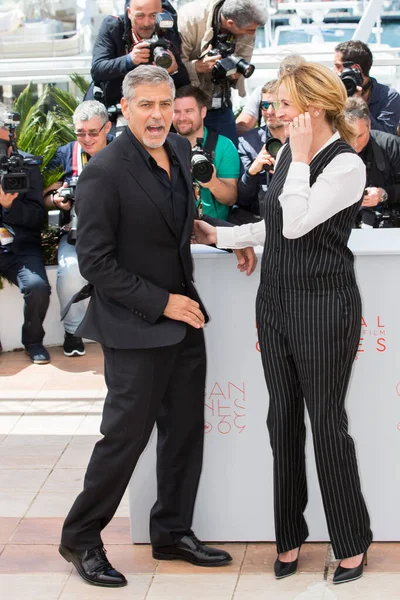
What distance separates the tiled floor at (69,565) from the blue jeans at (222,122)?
1.99 metres

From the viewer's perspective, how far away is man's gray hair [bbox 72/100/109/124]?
587 cm

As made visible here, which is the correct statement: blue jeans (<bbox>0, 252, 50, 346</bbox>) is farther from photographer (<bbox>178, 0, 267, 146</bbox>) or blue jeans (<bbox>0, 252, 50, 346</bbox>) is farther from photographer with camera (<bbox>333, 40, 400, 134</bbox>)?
photographer with camera (<bbox>333, 40, 400, 134</bbox>)

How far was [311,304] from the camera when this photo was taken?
3100mm

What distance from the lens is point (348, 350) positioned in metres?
3.15

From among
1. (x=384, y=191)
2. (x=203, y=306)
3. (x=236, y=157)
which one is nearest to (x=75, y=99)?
(x=236, y=157)

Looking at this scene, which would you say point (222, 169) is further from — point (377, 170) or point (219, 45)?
point (377, 170)

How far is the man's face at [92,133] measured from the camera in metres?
5.91

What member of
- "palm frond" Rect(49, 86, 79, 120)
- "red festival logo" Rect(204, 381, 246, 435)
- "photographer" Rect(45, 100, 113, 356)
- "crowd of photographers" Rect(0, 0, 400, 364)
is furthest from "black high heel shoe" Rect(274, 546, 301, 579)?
"palm frond" Rect(49, 86, 79, 120)

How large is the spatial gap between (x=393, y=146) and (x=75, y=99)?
3061mm

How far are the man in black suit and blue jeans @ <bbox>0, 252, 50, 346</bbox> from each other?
2828 millimetres

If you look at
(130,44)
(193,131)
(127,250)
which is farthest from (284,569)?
(130,44)

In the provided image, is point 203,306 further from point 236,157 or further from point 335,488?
point 236,157

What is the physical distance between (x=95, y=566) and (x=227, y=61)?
10.5 feet

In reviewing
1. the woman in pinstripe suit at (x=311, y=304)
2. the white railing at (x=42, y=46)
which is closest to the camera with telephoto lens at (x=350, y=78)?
the woman in pinstripe suit at (x=311, y=304)
